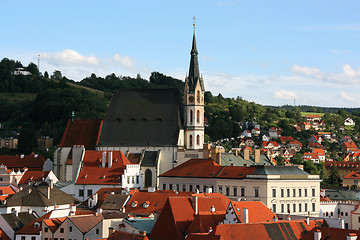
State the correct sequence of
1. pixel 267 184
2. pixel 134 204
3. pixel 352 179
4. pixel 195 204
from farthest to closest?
pixel 352 179 < pixel 267 184 < pixel 134 204 < pixel 195 204

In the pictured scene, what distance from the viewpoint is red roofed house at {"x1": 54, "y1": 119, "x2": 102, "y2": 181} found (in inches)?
4653

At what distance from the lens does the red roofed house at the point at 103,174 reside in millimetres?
109812

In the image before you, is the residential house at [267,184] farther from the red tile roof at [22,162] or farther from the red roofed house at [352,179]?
the red roofed house at [352,179]

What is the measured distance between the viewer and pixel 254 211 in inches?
3039

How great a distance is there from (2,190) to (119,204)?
25.0 meters

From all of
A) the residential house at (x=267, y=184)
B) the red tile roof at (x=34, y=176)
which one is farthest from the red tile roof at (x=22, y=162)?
the residential house at (x=267, y=184)

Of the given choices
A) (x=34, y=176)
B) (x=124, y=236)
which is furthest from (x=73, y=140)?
(x=124, y=236)

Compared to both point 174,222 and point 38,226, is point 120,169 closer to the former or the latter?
point 38,226

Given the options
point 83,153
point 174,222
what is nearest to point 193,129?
point 83,153

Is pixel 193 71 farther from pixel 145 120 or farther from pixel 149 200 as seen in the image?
pixel 149 200

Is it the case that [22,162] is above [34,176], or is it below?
above

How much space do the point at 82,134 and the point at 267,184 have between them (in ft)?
116

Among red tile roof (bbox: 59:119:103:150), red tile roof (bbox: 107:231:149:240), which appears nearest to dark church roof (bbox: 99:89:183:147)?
red tile roof (bbox: 59:119:103:150)

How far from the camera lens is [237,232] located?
64.4 metres
